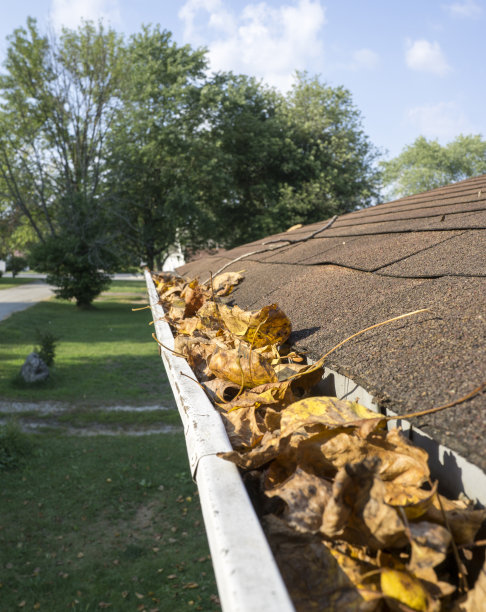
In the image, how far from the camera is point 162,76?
23.6 metres

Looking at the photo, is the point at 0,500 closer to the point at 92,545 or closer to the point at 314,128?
the point at 92,545

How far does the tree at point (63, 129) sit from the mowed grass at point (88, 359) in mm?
3285

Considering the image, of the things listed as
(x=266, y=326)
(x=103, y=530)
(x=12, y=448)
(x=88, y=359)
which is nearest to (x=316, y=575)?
(x=266, y=326)

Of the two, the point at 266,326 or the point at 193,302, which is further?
the point at 193,302

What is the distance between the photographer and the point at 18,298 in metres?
26.7

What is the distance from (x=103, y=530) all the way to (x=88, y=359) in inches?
335

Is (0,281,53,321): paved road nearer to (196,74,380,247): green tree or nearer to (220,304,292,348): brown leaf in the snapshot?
(196,74,380,247): green tree

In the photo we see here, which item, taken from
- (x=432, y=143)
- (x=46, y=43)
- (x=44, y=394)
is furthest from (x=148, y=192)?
(x=432, y=143)

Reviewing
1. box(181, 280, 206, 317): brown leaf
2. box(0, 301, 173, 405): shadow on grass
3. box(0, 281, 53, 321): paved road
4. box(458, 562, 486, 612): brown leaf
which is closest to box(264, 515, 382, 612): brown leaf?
box(458, 562, 486, 612): brown leaf

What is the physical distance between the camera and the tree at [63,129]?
75.9ft

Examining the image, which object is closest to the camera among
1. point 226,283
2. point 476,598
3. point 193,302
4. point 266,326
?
point 476,598

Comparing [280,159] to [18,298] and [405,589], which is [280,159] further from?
[405,589]

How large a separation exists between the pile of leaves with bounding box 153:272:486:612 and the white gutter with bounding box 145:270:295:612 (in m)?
0.06

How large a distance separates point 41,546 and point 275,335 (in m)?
5.04
